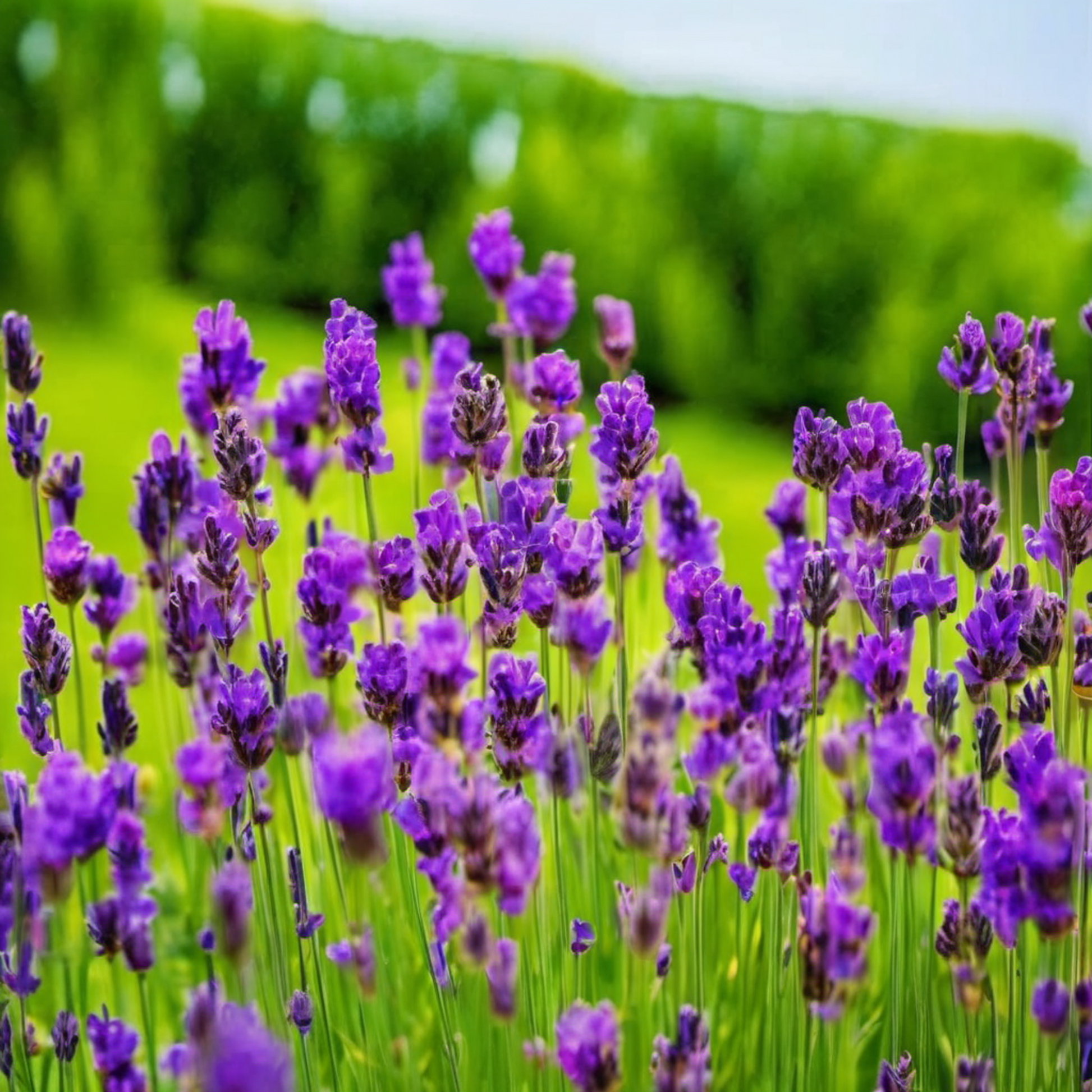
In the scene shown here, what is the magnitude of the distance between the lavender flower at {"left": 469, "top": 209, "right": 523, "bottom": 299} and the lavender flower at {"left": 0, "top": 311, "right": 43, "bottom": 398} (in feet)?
2.48

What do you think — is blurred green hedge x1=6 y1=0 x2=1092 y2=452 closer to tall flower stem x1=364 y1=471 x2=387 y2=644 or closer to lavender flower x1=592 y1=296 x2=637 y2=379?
lavender flower x1=592 y1=296 x2=637 y2=379

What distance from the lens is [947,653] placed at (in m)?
3.04

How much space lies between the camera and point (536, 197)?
741cm

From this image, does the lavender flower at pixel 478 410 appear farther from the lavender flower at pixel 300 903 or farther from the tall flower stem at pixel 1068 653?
the tall flower stem at pixel 1068 653

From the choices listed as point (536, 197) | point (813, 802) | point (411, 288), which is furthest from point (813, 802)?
point (536, 197)

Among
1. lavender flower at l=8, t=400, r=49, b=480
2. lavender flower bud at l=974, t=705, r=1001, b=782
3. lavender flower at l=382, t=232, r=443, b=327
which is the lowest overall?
lavender flower bud at l=974, t=705, r=1001, b=782

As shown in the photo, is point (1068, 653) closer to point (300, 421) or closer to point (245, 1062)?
point (245, 1062)

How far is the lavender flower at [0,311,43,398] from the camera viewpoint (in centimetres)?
187

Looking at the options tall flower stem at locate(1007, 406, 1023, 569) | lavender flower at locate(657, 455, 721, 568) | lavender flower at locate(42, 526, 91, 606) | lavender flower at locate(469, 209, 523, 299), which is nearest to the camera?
lavender flower at locate(42, 526, 91, 606)

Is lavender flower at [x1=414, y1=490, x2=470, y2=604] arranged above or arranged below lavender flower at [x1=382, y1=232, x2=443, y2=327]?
below

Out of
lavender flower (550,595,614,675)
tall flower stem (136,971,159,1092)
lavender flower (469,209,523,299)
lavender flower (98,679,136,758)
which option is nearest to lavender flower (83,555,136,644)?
lavender flower (98,679,136,758)

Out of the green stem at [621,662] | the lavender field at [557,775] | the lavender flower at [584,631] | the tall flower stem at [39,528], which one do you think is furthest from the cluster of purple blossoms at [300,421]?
the lavender flower at [584,631]

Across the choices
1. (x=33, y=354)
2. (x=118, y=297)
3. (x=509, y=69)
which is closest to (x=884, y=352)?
(x=509, y=69)

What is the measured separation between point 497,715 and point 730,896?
31.2 inches
